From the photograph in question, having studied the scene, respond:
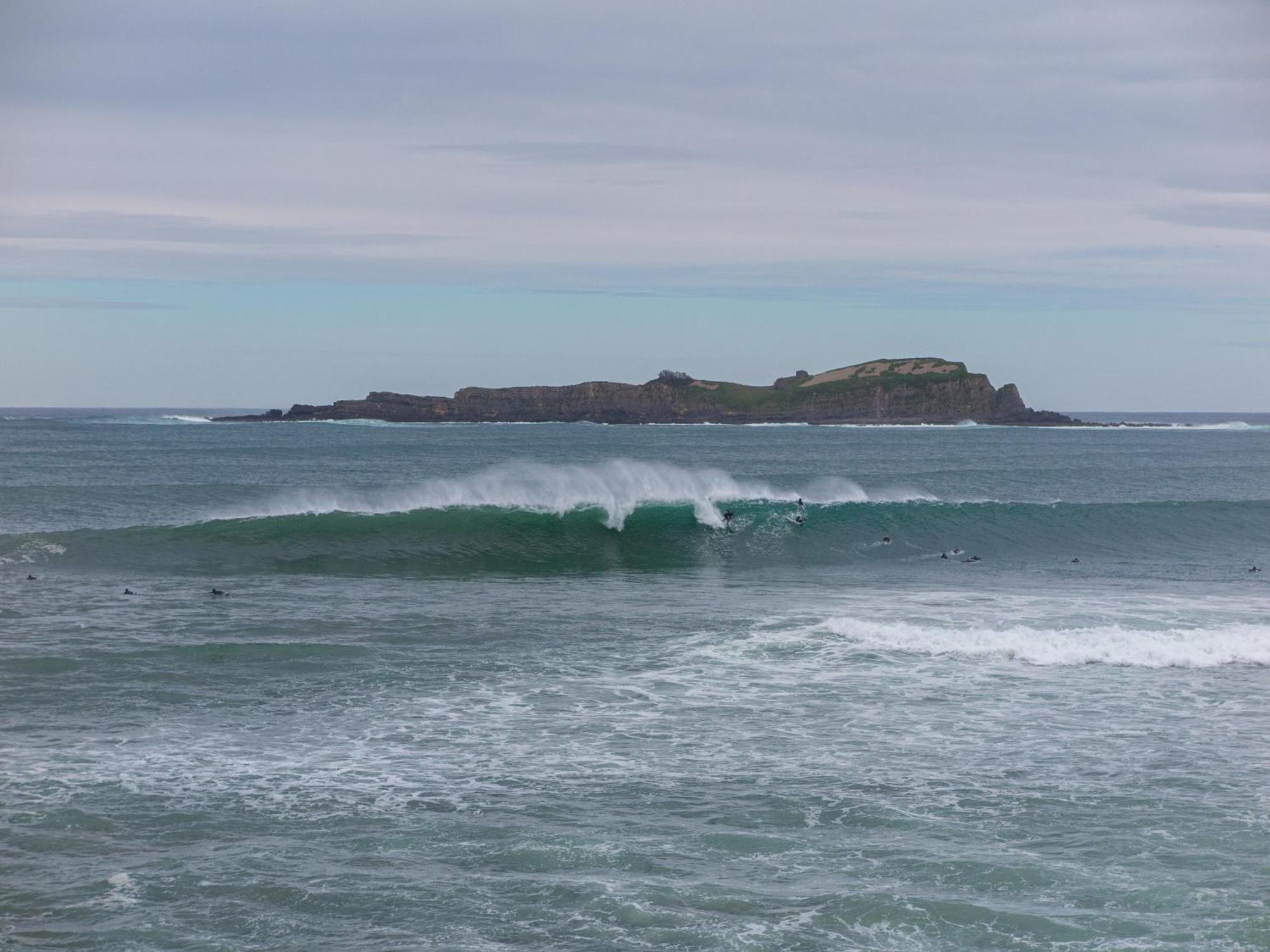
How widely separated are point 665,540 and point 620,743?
18.5m

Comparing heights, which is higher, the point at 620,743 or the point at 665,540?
the point at 665,540

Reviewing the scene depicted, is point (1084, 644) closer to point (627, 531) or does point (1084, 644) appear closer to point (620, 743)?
point (620, 743)

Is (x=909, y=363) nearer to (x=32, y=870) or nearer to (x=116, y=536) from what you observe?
(x=116, y=536)

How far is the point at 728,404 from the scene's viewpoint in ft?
492

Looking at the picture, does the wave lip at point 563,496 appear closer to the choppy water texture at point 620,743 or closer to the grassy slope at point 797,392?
the choppy water texture at point 620,743

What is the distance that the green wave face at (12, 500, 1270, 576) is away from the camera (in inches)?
997

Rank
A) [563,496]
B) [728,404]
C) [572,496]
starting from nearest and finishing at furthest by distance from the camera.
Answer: [563,496] → [572,496] → [728,404]

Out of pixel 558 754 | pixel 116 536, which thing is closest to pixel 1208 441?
pixel 116 536

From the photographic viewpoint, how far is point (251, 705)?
12734 mm

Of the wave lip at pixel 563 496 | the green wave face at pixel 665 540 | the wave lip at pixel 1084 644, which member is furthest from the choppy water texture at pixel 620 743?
the wave lip at pixel 563 496

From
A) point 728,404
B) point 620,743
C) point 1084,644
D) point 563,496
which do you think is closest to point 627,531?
point 563,496

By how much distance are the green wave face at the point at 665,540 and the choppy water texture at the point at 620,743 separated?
0.20 meters

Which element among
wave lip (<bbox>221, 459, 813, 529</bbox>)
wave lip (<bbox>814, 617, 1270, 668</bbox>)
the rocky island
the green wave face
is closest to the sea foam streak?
wave lip (<bbox>221, 459, 813, 529</bbox>)

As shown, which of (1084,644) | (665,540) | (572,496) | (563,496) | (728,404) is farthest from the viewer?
(728,404)
